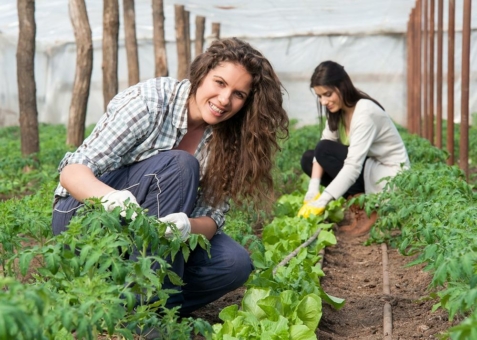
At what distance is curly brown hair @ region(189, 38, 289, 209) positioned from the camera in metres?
3.44

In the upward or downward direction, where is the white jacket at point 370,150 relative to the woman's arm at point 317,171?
upward

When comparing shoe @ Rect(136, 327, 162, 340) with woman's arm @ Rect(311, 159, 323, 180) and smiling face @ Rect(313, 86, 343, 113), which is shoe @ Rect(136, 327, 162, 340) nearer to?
smiling face @ Rect(313, 86, 343, 113)

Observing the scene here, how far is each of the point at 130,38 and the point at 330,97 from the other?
6546 millimetres

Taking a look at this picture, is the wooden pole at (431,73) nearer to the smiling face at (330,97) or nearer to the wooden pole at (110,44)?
the wooden pole at (110,44)

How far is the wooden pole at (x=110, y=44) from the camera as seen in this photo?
9735 millimetres

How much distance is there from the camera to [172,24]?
18.7 meters

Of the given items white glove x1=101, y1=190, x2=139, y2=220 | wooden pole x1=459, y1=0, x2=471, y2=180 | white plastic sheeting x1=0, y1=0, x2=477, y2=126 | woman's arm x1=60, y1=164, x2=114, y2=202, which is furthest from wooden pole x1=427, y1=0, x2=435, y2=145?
white glove x1=101, y1=190, x2=139, y2=220

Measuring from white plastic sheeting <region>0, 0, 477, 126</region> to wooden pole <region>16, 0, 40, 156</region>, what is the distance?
6972mm

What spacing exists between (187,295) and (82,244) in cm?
123

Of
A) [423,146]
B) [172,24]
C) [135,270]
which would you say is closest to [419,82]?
[423,146]

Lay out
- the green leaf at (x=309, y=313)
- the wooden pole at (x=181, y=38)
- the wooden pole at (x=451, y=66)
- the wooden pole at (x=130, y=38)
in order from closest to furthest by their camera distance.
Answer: the green leaf at (x=309, y=313)
the wooden pole at (x=451, y=66)
the wooden pole at (x=130, y=38)
the wooden pole at (x=181, y=38)

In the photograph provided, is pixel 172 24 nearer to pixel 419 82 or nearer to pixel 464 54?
pixel 419 82

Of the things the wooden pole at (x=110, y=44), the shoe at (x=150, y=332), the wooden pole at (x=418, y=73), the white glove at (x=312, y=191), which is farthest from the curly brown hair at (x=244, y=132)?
the wooden pole at (x=418, y=73)

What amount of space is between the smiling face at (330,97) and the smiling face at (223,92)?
8.23 ft
